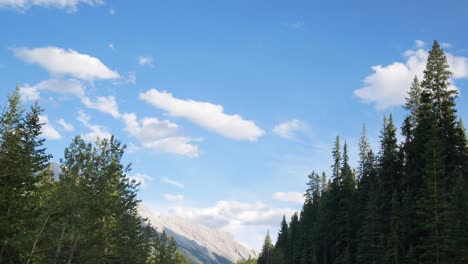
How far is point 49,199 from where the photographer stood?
31375 millimetres

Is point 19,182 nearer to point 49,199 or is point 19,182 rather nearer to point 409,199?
point 49,199

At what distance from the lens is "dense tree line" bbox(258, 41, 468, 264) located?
43625 mm

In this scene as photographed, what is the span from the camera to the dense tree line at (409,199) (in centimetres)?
4362

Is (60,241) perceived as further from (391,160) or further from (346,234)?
(346,234)

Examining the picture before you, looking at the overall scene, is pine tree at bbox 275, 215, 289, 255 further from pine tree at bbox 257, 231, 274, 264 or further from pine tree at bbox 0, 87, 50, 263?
pine tree at bbox 0, 87, 50, 263

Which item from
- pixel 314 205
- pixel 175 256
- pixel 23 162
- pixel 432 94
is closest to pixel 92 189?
pixel 23 162

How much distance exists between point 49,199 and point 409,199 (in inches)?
1640

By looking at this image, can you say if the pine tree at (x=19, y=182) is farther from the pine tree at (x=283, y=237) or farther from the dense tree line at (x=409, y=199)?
the pine tree at (x=283, y=237)

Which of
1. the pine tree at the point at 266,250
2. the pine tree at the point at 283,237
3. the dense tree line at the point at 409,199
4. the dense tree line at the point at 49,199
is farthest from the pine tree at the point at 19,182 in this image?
the pine tree at the point at 266,250

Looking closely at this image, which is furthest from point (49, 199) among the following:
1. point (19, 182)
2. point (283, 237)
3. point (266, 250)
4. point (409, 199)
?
point (266, 250)

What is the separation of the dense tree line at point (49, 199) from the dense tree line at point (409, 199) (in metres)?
30.6

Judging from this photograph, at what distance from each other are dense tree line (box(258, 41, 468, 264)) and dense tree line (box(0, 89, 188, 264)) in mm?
30560

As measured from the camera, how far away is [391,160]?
68.9m

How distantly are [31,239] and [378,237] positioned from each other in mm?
47083
